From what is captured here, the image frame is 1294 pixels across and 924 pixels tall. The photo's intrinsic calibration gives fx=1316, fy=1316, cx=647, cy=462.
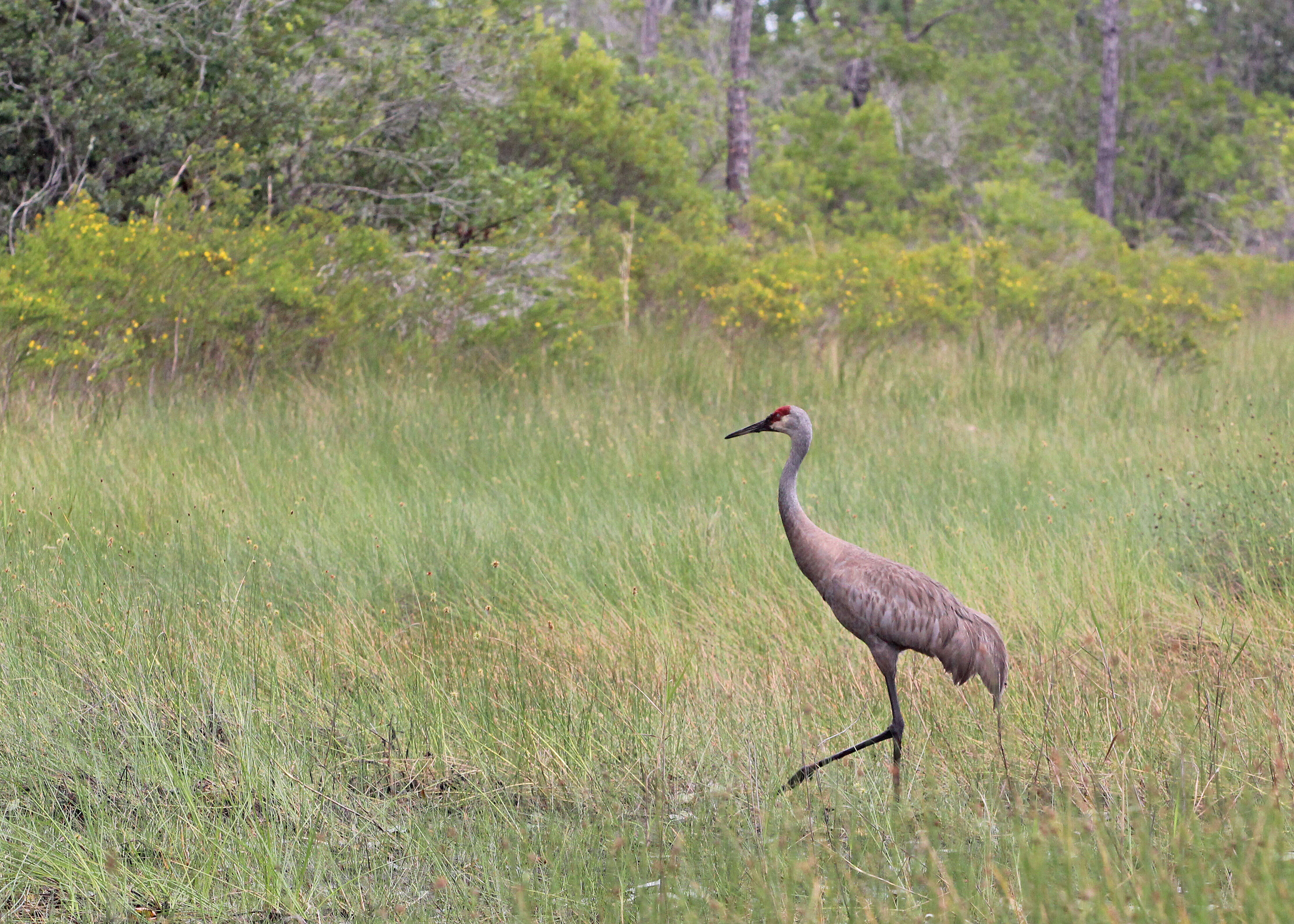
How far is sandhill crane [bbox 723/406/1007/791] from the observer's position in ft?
13.0

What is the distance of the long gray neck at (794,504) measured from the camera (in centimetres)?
419

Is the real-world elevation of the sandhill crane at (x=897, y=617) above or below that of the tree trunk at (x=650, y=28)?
below

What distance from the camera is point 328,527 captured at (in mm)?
6004

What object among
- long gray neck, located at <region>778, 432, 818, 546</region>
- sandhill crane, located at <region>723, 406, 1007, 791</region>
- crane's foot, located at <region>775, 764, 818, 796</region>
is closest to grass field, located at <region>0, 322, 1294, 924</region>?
crane's foot, located at <region>775, 764, 818, 796</region>

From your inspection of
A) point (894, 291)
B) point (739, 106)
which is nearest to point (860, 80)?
point (739, 106)

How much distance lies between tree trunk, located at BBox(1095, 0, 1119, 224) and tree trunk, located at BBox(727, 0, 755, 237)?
10035 mm

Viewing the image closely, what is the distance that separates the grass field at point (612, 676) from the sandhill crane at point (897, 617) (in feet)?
0.52

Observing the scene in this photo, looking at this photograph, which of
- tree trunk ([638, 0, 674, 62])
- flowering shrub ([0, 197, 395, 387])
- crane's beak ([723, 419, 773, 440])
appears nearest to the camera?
crane's beak ([723, 419, 773, 440])

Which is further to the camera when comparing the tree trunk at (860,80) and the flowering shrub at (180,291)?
the tree trunk at (860,80)

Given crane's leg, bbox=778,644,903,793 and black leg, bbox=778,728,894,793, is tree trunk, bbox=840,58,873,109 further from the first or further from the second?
black leg, bbox=778,728,894,793

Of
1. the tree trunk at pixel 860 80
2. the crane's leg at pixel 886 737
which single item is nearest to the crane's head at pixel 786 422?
the crane's leg at pixel 886 737

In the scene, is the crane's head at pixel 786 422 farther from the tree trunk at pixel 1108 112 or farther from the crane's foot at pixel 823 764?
the tree trunk at pixel 1108 112

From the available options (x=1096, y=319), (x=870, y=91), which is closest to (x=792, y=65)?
(x=870, y=91)

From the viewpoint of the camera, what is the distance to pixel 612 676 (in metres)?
4.36
